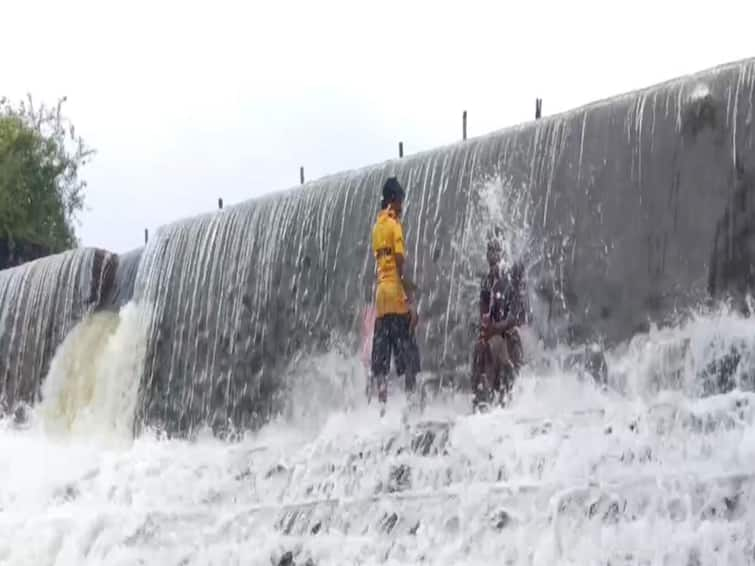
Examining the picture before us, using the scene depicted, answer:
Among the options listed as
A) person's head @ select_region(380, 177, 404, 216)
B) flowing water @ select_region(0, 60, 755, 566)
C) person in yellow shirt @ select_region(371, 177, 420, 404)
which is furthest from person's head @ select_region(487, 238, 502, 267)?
person's head @ select_region(380, 177, 404, 216)

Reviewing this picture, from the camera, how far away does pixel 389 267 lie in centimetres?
1247

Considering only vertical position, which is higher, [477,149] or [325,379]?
[477,149]

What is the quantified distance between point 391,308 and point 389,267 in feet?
1.10

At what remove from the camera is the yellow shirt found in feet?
40.7

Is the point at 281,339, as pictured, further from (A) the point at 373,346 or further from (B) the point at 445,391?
(B) the point at 445,391

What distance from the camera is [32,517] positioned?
43.1 ft

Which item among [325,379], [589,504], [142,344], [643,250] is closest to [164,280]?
[142,344]

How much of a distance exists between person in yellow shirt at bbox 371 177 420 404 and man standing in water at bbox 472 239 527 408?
78 cm

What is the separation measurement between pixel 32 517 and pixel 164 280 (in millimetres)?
3316

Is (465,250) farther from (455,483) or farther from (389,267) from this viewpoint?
(455,483)

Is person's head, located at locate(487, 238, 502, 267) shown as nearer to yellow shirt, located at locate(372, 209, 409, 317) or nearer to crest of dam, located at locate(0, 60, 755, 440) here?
crest of dam, located at locate(0, 60, 755, 440)

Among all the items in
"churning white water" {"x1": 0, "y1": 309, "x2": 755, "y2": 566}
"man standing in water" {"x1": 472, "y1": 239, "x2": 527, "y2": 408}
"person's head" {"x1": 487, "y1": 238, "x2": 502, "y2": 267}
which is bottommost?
"churning white water" {"x1": 0, "y1": 309, "x2": 755, "y2": 566}

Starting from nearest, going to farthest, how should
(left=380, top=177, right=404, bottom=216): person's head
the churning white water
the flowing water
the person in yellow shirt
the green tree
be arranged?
the churning white water < the flowing water < the person in yellow shirt < (left=380, top=177, right=404, bottom=216): person's head < the green tree

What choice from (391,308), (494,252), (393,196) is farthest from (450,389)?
(393,196)
